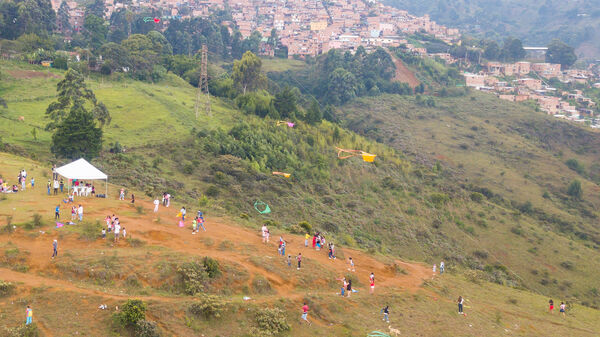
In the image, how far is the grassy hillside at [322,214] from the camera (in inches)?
909

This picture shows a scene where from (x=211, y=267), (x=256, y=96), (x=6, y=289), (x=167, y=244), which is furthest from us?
(x=256, y=96)

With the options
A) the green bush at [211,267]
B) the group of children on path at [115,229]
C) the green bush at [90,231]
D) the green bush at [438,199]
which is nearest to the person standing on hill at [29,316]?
the green bush at [90,231]

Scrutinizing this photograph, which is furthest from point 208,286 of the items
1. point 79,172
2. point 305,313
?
point 79,172

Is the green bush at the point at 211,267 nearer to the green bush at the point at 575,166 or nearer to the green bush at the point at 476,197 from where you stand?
the green bush at the point at 476,197

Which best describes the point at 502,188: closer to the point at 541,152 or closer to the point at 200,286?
the point at 541,152

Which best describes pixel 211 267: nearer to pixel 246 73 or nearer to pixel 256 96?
pixel 256 96

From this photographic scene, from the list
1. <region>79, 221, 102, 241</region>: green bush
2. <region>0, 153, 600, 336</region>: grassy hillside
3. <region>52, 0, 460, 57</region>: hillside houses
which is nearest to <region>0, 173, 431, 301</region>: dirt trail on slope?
<region>0, 153, 600, 336</region>: grassy hillside

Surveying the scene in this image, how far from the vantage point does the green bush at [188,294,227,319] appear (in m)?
21.2

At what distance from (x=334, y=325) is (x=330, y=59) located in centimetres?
10055

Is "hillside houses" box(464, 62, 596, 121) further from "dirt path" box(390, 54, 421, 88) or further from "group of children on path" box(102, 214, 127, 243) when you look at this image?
"group of children on path" box(102, 214, 127, 243)

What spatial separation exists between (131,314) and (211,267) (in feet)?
16.8

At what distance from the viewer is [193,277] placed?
23.0m

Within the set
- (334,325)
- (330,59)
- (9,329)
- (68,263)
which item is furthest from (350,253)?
(330,59)

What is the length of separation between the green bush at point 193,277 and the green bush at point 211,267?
24 cm
